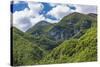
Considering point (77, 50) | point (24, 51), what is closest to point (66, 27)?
point (77, 50)

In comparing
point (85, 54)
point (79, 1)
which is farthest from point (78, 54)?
point (79, 1)

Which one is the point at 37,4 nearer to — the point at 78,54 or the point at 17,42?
the point at 17,42

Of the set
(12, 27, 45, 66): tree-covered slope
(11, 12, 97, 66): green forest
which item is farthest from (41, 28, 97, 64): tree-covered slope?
(12, 27, 45, 66): tree-covered slope

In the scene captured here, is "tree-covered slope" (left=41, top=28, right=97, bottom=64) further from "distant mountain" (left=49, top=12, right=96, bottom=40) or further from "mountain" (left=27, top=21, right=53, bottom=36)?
"mountain" (left=27, top=21, right=53, bottom=36)

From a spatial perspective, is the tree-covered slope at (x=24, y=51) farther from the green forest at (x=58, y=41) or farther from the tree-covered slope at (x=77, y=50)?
the tree-covered slope at (x=77, y=50)

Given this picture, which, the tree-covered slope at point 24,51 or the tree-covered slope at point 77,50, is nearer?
the tree-covered slope at point 24,51

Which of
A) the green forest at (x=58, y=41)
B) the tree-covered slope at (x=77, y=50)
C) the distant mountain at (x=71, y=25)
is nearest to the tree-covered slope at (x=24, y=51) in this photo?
the green forest at (x=58, y=41)

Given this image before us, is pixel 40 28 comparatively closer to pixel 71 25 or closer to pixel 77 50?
pixel 71 25
